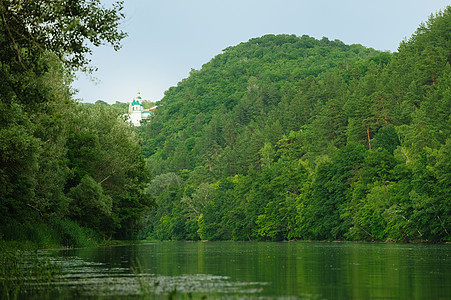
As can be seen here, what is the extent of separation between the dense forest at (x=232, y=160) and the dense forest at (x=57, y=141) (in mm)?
80

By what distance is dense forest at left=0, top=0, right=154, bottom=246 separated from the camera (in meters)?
21.6

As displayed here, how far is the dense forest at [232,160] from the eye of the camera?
2383 cm

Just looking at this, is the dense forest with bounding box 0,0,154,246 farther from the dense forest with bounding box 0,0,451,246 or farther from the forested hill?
the forested hill

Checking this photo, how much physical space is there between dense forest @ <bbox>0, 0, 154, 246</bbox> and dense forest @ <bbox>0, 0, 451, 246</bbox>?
8 cm

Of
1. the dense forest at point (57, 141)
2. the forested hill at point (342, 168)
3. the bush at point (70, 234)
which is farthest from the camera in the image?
the forested hill at point (342, 168)

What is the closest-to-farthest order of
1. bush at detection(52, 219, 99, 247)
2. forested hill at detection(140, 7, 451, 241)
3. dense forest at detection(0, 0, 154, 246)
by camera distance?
dense forest at detection(0, 0, 154, 246) → bush at detection(52, 219, 99, 247) → forested hill at detection(140, 7, 451, 241)

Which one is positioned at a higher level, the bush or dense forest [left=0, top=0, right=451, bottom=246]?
dense forest [left=0, top=0, right=451, bottom=246]

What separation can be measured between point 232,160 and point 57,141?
407 feet

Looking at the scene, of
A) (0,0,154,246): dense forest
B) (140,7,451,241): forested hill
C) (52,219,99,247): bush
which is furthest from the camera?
(140,7,451,241): forested hill

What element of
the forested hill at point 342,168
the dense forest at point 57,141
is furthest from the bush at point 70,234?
the forested hill at point 342,168

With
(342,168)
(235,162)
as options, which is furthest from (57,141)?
(235,162)

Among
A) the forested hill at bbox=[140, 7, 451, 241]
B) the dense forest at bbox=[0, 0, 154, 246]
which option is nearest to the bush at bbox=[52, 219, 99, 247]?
the dense forest at bbox=[0, 0, 154, 246]

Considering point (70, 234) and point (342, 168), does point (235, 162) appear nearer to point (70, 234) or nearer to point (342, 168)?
point (342, 168)

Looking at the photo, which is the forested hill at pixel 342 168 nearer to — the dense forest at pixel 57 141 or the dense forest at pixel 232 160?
Result: the dense forest at pixel 232 160
